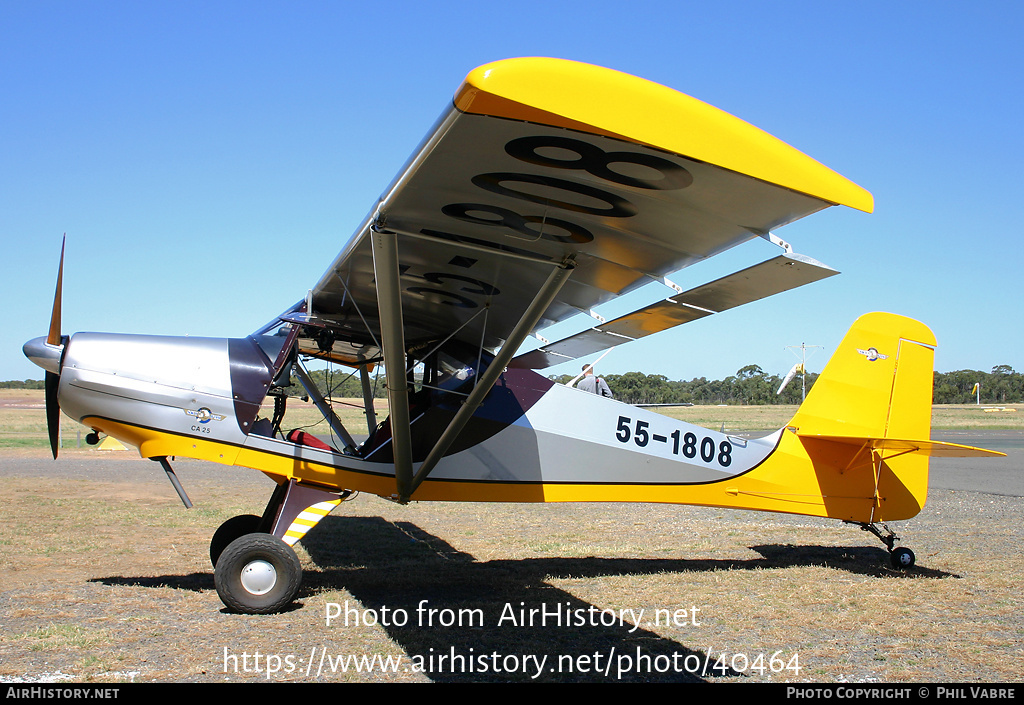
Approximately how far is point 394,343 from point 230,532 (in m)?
3.42

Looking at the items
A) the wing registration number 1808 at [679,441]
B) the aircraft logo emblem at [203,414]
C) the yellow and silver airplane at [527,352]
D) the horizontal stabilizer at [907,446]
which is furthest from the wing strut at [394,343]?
the horizontal stabilizer at [907,446]

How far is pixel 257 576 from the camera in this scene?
17.6 feet

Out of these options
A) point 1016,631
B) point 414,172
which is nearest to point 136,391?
point 414,172

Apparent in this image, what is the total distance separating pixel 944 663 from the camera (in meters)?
4.40

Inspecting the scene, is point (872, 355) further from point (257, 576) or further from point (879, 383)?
point (257, 576)

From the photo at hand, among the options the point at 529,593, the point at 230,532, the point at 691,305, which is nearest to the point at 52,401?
the point at 230,532

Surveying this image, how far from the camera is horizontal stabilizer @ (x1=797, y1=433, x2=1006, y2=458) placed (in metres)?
6.43

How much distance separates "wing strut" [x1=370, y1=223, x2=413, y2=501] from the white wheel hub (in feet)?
3.93

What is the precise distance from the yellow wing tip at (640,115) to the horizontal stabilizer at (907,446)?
476cm

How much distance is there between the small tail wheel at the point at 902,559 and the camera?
6961 mm

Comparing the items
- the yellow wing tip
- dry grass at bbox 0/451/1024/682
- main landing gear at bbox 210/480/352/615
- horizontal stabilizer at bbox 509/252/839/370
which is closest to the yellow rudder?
dry grass at bbox 0/451/1024/682

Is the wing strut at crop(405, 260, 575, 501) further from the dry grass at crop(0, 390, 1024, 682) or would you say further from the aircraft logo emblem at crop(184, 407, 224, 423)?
the aircraft logo emblem at crop(184, 407, 224, 423)

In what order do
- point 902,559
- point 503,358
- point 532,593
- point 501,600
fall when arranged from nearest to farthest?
point 503,358, point 501,600, point 532,593, point 902,559
